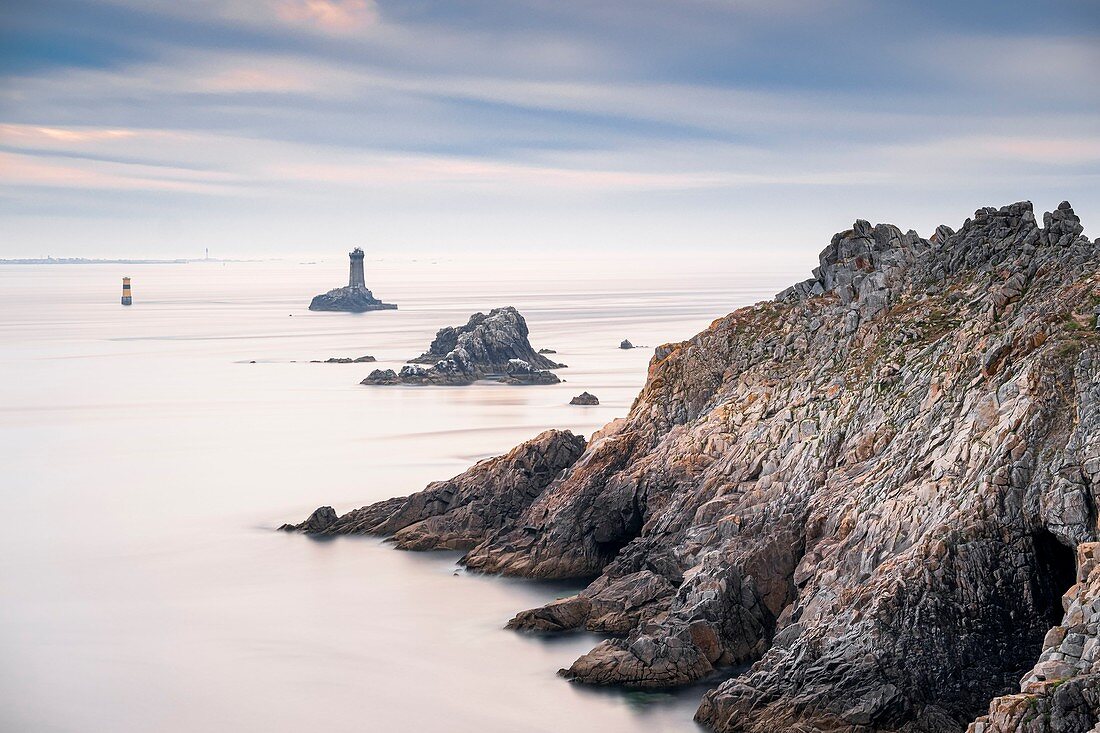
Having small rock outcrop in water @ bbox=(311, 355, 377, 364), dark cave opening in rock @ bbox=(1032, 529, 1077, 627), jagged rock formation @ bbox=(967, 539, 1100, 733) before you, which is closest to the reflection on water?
dark cave opening in rock @ bbox=(1032, 529, 1077, 627)

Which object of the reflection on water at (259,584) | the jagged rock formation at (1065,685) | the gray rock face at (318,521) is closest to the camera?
the jagged rock formation at (1065,685)

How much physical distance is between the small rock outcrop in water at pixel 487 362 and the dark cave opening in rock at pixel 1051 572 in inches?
3124

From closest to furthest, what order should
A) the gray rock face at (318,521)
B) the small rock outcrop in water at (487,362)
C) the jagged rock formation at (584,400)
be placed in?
the gray rock face at (318,521)
the jagged rock formation at (584,400)
the small rock outcrop in water at (487,362)

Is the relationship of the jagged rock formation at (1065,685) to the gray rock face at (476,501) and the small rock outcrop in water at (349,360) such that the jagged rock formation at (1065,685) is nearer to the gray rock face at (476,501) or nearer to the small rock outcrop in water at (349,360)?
the gray rock face at (476,501)

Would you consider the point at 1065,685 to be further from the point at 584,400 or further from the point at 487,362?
the point at 487,362


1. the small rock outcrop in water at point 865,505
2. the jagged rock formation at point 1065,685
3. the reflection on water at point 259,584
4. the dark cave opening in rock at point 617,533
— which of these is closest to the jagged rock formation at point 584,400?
the reflection on water at point 259,584

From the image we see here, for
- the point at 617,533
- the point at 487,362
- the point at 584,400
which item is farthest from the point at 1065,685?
the point at 487,362

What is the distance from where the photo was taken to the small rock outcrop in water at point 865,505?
28906 mm

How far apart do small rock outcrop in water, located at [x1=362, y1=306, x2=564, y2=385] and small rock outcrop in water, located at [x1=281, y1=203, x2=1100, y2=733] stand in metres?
59.7

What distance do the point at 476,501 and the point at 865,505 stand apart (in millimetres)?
18686

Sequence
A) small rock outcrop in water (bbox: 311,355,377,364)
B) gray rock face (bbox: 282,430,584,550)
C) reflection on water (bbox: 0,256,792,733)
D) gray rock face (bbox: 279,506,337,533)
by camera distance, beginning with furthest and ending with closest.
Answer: small rock outcrop in water (bbox: 311,355,377,364)
gray rock face (bbox: 279,506,337,533)
gray rock face (bbox: 282,430,584,550)
reflection on water (bbox: 0,256,792,733)

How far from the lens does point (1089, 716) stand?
23344 mm

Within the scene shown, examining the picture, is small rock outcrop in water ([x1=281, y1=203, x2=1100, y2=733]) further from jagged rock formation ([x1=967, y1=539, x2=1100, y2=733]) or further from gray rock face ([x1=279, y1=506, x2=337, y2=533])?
gray rock face ([x1=279, y1=506, x2=337, y2=533])

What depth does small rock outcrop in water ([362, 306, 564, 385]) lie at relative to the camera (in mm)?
109688
